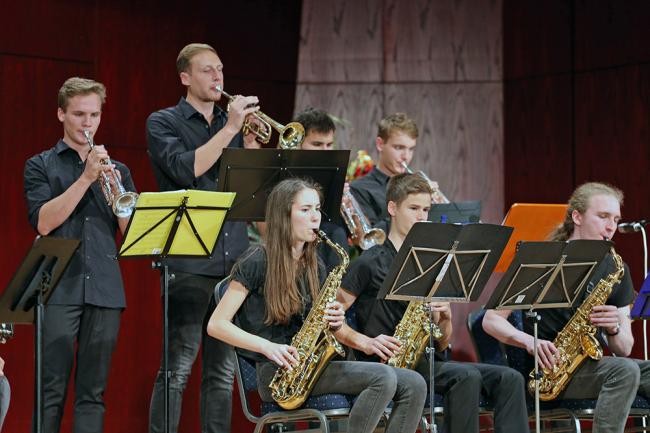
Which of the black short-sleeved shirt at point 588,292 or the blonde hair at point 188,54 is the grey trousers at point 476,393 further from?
the blonde hair at point 188,54

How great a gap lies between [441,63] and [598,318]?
342 centimetres

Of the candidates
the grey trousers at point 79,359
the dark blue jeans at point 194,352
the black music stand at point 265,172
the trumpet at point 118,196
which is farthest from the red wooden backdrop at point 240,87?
the black music stand at point 265,172

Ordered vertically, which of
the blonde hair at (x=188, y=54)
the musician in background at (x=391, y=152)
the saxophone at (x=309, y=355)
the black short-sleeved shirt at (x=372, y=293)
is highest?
the blonde hair at (x=188, y=54)

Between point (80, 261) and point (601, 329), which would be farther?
point (601, 329)

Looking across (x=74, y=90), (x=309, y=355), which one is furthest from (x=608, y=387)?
(x=74, y=90)

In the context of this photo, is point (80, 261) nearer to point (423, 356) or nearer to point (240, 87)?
point (423, 356)

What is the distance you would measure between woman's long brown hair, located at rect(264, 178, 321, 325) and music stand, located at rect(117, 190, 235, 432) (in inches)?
8.7

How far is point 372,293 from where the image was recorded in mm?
5004

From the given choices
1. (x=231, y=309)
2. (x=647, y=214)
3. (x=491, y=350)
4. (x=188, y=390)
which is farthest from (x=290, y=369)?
(x=647, y=214)

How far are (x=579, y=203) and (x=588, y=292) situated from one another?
17.9 inches

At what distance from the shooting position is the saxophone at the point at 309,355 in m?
4.43

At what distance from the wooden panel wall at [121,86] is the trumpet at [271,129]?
5.62 ft

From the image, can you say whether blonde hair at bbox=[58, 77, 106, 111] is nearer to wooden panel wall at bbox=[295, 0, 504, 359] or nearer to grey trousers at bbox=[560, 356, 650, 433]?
grey trousers at bbox=[560, 356, 650, 433]

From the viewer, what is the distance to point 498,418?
4.96 metres
